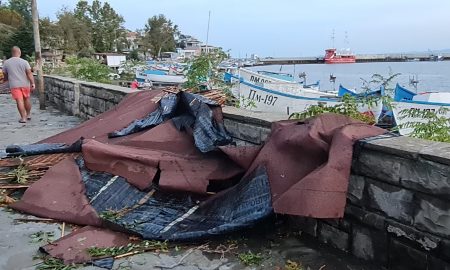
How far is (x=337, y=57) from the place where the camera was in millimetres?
109000

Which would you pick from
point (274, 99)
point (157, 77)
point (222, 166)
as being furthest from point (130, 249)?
point (157, 77)

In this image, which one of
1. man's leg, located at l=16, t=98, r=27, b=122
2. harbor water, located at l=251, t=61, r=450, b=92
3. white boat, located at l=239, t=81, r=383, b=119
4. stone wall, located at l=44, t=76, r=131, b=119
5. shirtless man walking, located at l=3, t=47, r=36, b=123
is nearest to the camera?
stone wall, located at l=44, t=76, r=131, b=119

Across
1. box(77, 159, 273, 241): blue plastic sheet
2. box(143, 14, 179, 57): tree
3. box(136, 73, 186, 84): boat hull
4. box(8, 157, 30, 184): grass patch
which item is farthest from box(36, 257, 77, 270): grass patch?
box(143, 14, 179, 57): tree

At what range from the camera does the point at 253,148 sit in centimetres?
376

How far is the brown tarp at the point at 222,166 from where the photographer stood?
2.94m

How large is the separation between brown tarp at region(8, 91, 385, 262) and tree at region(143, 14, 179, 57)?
3329 inches

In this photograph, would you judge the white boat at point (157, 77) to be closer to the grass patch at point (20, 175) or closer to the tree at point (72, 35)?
the grass patch at point (20, 175)

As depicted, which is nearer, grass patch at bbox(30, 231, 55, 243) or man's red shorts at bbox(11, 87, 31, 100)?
grass patch at bbox(30, 231, 55, 243)

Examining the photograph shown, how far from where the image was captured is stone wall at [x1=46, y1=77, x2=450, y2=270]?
2.57 metres

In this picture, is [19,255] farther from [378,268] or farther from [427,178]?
[427,178]

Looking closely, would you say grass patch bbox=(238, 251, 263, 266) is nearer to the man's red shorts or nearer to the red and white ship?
the man's red shorts

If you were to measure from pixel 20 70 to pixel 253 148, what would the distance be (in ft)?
23.8

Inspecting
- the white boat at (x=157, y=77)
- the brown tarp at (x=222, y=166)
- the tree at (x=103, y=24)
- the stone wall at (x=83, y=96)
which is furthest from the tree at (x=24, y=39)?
the brown tarp at (x=222, y=166)

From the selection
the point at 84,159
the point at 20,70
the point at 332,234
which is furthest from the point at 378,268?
the point at 20,70
